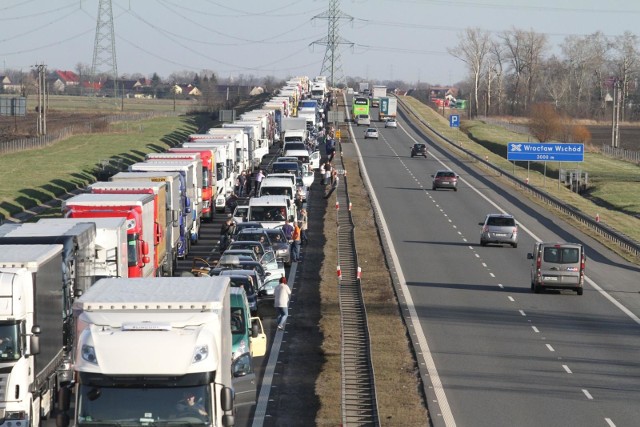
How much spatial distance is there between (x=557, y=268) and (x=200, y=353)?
986 inches

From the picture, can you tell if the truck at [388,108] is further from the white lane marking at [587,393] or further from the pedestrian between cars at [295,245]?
the white lane marking at [587,393]

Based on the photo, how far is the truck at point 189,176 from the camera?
45219 mm

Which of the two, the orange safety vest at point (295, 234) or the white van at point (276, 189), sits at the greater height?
the white van at point (276, 189)

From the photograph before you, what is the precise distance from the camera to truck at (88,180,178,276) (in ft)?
113

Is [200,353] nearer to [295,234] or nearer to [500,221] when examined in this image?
[295,234]

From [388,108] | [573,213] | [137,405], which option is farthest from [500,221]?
[388,108]

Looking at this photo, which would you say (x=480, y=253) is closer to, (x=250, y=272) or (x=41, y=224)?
(x=250, y=272)

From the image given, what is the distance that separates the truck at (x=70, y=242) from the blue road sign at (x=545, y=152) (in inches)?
2475

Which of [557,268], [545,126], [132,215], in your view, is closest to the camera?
[132,215]

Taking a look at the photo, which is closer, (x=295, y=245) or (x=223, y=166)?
(x=295, y=245)

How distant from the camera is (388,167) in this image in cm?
9075

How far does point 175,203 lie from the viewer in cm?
4097

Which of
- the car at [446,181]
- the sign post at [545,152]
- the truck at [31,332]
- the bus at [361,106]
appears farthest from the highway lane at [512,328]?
the bus at [361,106]

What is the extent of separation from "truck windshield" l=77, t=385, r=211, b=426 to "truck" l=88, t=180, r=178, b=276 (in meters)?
18.6
